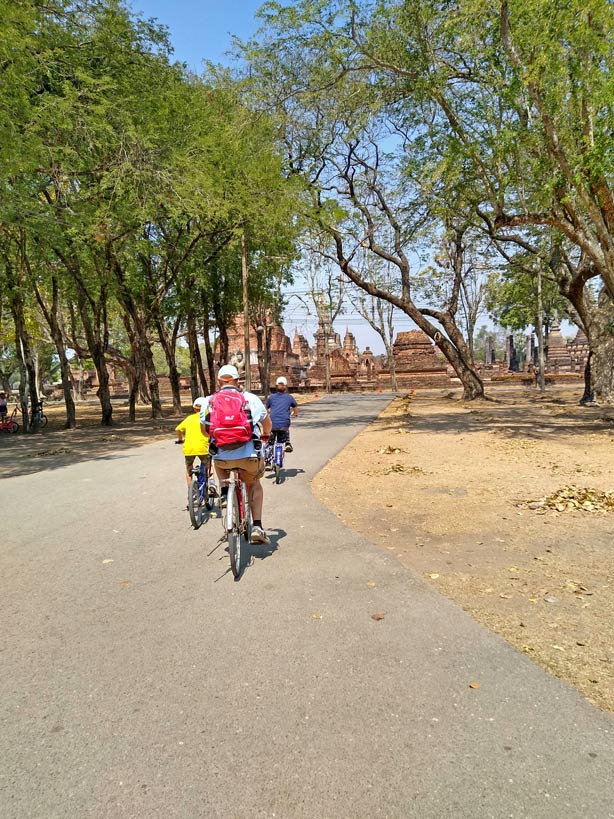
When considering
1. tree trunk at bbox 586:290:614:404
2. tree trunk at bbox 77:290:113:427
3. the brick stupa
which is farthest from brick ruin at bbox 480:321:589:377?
tree trunk at bbox 77:290:113:427

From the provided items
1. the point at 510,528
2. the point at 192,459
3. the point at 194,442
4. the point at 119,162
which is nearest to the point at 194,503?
the point at 192,459

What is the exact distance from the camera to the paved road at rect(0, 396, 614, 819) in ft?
7.38

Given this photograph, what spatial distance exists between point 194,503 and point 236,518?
172 centimetres

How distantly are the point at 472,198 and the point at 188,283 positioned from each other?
13154mm

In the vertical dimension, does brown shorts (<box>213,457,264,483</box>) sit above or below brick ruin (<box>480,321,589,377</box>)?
below

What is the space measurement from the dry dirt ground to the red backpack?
1911 mm

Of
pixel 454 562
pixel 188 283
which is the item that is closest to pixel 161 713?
pixel 454 562

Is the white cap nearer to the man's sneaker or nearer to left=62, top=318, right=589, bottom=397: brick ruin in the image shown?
the man's sneaker

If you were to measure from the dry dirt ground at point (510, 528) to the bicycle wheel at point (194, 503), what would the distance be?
1748 mm

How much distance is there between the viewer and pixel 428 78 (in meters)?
13.2

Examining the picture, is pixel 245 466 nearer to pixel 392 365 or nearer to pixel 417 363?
pixel 392 365

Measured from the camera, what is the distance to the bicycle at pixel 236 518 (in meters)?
4.62

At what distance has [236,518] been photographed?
15.4 ft

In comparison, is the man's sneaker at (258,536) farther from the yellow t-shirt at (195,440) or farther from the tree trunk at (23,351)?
the tree trunk at (23,351)
